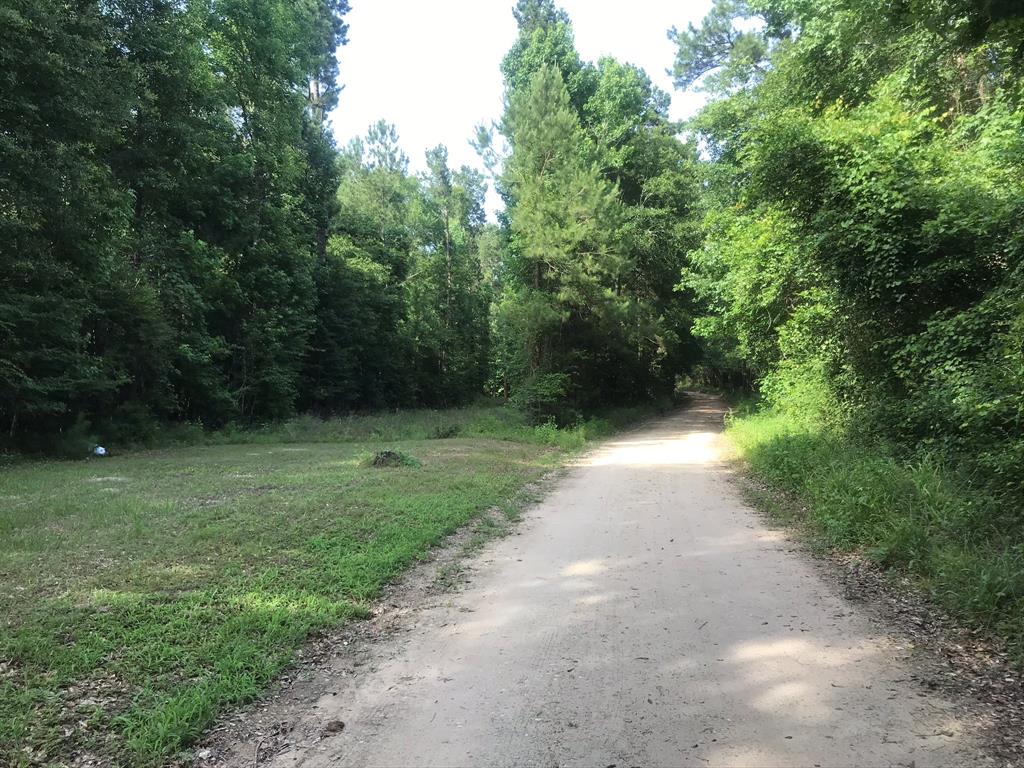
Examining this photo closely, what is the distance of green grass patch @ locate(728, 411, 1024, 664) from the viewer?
4.45 m

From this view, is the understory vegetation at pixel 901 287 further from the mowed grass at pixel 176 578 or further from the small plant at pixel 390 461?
the small plant at pixel 390 461

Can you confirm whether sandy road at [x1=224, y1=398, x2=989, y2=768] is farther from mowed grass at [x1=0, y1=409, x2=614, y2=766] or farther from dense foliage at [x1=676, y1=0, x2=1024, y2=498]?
dense foliage at [x1=676, y1=0, x2=1024, y2=498]

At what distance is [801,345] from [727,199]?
9600 mm

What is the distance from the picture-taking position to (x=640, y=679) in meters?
3.74

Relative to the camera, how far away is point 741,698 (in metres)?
3.50

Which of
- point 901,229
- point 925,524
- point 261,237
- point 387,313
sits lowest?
point 925,524

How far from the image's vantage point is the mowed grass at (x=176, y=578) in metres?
3.41

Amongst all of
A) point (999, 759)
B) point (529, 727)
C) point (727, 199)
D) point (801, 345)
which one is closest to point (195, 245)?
point (727, 199)

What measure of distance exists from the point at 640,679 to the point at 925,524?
3.89 m

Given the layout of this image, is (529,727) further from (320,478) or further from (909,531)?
(320,478)

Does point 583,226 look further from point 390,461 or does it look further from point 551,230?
point 390,461

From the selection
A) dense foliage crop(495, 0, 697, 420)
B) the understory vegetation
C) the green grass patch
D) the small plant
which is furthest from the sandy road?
dense foliage crop(495, 0, 697, 420)

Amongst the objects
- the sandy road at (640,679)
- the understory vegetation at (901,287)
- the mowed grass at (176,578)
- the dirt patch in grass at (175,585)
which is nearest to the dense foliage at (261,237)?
the mowed grass at (176,578)

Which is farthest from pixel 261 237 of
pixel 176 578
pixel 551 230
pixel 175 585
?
pixel 175 585
